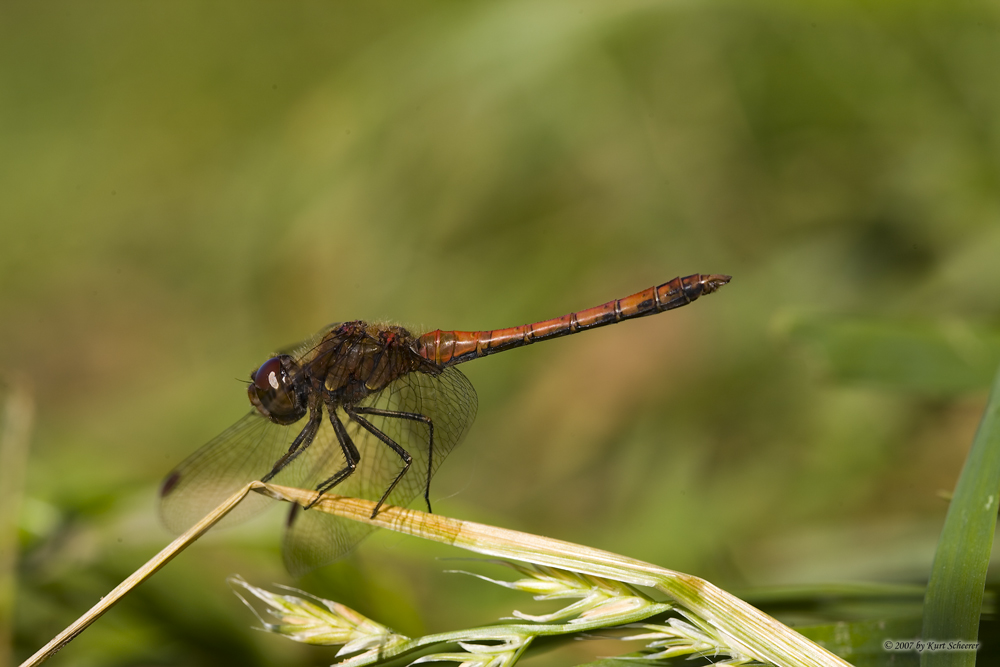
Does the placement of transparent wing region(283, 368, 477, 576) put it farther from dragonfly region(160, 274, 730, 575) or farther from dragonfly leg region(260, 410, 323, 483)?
dragonfly leg region(260, 410, 323, 483)

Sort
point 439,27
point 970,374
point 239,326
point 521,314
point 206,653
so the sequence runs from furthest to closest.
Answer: point 239,326
point 521,314
point 439,27
point 970,374
point 206,653

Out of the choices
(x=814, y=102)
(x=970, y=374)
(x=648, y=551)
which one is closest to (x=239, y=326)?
(x=648, y=551)

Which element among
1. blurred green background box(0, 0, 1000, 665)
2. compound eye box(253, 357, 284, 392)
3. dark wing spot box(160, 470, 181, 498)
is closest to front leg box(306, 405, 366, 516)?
compound eye box(253, 357, 284, 392)

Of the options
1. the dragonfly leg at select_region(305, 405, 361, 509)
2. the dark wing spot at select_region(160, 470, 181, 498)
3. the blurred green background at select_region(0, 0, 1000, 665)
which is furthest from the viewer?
the blurred green background at select_region(0, 0, 1000, 665)

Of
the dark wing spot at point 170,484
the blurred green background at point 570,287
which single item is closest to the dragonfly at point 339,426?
the dark wing spot at point 170,484

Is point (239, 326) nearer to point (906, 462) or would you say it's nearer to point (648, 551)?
point (648, 551)

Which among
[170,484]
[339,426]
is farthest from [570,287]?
[170,484]

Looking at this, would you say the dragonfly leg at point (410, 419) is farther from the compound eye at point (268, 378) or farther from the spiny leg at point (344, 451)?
the compound eye at point (268, 378)
